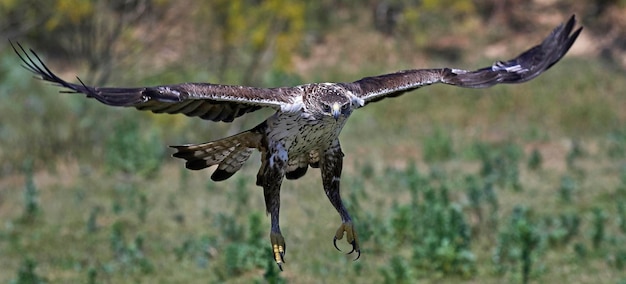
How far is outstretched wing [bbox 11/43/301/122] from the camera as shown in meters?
5.38

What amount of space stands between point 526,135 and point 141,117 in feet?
23.9

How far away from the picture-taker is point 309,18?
26312mm

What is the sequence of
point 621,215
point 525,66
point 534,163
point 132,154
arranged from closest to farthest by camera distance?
point 525,66
point 621,215
point 534,163
point 132,154

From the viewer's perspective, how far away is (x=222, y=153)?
6.82 metres

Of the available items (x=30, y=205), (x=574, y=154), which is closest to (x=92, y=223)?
(x=30, y=205)

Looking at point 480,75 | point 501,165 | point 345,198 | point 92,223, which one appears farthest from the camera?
point 501,165

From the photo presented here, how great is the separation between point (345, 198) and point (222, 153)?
5.04m

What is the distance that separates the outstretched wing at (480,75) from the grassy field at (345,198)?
1408mm

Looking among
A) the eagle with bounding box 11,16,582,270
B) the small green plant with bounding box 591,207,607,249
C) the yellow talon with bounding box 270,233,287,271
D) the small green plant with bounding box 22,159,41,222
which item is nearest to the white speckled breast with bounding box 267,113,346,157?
the eagle with bounding box 11,16,582,270

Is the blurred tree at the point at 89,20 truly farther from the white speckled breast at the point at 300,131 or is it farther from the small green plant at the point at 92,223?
the white speckled breast at the point at 300,131

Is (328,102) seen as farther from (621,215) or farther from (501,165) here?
(501,165)

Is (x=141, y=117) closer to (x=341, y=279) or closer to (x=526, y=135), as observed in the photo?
(x=526, y=135)

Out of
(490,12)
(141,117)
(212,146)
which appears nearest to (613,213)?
(212,146)

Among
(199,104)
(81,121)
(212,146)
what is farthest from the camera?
(81,121)
